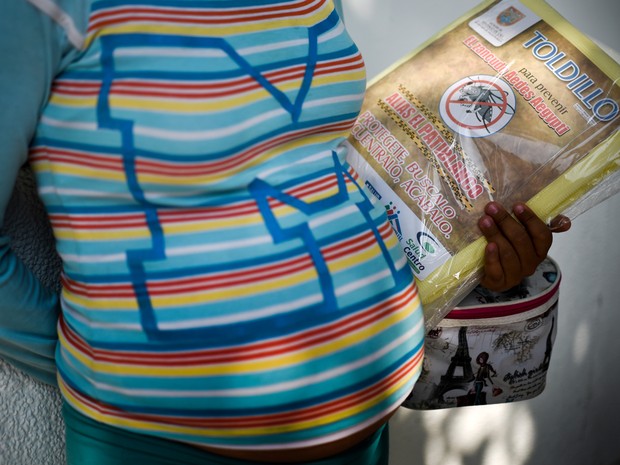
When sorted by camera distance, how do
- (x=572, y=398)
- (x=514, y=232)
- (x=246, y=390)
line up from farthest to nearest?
(x=572, y=398) → (x=514, y=232) → (x=246, y=390)

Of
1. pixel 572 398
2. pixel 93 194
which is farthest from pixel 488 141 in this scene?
pixel 572 398

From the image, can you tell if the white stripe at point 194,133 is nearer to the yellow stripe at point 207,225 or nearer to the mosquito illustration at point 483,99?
the yellow stripe at point 207,225

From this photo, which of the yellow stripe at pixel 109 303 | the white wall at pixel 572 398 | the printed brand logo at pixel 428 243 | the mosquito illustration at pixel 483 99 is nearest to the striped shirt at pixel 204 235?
the yellow stripe at pixel 109 303

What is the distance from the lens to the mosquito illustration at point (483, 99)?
108 centimetres

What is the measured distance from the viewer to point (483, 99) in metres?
1.09

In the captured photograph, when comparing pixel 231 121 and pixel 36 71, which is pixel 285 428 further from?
pixel 36 71

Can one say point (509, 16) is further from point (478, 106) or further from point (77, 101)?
point (77, 101)

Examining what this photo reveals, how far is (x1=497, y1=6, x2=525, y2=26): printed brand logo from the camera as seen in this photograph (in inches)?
44.3

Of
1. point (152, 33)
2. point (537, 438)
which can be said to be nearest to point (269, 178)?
point (152, 33)

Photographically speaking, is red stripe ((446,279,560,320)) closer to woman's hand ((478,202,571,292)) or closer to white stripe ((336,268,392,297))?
woman's hand ((478,202,571,292))

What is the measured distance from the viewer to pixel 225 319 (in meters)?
0.80

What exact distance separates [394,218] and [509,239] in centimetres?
16

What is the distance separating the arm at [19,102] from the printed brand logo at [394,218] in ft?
1.55

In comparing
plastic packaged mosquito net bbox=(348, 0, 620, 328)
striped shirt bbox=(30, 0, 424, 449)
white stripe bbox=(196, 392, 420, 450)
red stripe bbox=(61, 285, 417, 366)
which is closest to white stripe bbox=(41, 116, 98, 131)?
striped shirt bbox=(30, 0, 424, 449)
